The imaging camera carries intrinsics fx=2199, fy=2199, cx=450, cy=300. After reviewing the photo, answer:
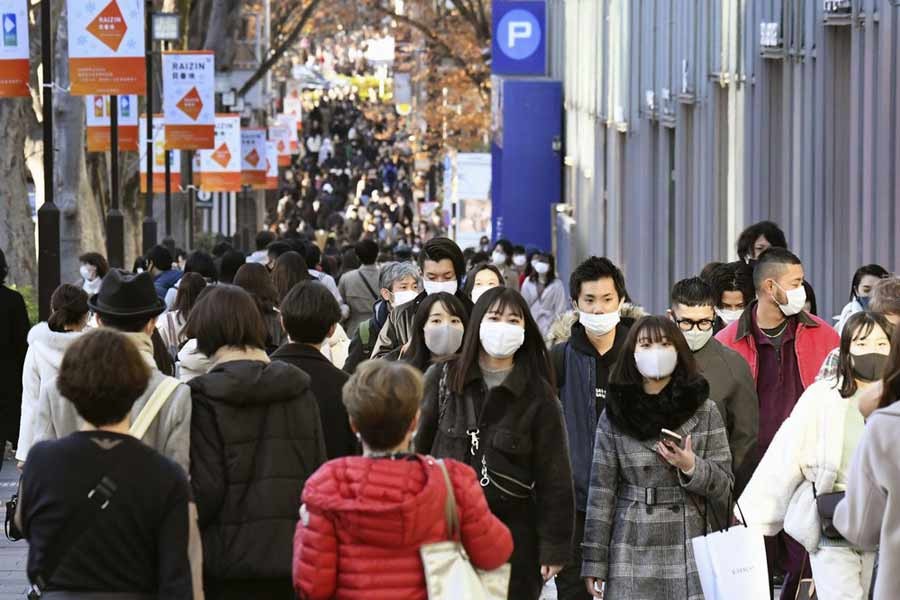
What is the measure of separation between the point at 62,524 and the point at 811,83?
1299cm

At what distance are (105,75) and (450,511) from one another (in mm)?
17579

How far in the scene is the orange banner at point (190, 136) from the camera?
33.2m

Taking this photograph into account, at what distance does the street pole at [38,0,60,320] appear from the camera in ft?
66.3

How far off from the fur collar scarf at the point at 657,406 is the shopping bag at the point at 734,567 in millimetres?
572

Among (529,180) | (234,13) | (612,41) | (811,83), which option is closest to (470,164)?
(529,180)

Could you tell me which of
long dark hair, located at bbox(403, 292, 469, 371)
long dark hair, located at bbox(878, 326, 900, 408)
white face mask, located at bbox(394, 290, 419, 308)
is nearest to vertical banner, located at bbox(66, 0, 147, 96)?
white face mask, located at bbox(394, 290, 419, 308)

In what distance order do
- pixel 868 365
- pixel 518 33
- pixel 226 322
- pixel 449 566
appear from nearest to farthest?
pixel 449 566
pixel 226 322
pixel 868 365
pixel 518 33

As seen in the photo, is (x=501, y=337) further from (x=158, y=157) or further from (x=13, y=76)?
(x=158, y=157)

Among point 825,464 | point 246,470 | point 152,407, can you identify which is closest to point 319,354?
point 246,470

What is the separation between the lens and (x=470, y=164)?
53.8 m

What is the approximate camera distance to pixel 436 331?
336 inches

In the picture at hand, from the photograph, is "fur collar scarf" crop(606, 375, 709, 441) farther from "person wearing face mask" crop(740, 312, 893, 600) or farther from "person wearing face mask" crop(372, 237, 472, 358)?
"person wearing face mask" crop(372, 237, 472, 358)

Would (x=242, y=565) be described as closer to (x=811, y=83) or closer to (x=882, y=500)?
(x=882, y=500)

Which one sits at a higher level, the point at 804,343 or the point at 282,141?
the point at 282,141
